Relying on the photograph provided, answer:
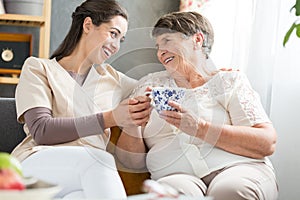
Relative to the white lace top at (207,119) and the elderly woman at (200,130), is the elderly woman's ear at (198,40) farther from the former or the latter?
the white lace top at (207,119)

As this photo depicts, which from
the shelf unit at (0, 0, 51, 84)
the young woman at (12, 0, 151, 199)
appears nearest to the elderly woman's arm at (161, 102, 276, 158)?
the young woman at (12, 0, 151, 199)

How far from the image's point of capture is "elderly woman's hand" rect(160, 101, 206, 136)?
206 centimetres

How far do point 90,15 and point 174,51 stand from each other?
1.13 feet

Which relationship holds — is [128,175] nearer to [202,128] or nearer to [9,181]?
[202,128]

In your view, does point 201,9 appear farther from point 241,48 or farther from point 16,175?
point 16,175

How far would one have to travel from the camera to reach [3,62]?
10.8ft

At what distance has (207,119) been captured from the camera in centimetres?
221

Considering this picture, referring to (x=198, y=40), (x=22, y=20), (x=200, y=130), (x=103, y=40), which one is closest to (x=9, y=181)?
(x=200, y=130)

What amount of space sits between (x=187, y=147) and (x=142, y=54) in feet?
1.23

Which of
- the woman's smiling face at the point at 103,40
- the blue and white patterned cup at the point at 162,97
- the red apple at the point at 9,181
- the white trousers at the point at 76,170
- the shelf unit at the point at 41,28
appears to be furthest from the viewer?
the shelf unit at the point at 41,28

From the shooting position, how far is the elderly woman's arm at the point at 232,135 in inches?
82.2

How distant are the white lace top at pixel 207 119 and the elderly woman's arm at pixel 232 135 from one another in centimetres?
2

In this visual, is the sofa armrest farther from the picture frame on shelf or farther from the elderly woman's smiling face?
the picture frame on shelf

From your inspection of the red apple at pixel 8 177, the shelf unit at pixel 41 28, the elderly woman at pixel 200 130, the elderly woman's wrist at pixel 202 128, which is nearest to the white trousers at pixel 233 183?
the elderly woman at pixel 200 130
